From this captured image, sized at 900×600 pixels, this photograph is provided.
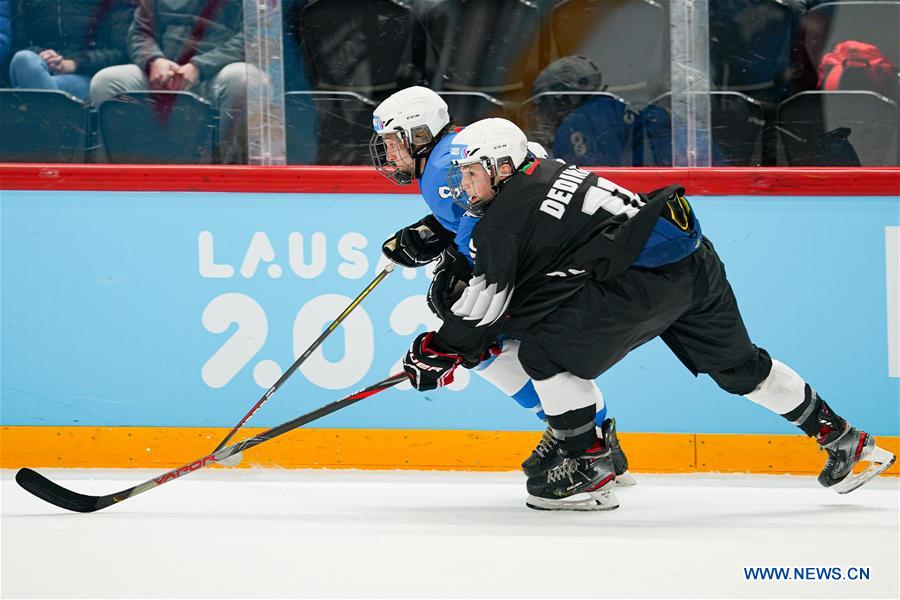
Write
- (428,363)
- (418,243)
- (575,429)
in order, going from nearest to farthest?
(428,363) → (575,429) → (418,243)

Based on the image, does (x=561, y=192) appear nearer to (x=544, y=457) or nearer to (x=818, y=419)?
(x=544, y=457)

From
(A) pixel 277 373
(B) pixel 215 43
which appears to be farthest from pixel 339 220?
(B) pixel 215 43

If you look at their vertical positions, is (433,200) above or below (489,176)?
below

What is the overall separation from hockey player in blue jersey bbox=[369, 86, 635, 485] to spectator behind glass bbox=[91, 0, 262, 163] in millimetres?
860

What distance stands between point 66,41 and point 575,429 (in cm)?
227

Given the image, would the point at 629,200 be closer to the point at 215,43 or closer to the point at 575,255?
the point at 575,255

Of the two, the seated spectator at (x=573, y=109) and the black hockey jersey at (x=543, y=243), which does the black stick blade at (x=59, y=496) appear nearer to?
the black hockey jersey at (x=543, y=243)

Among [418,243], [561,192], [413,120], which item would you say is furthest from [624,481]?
[413,120]

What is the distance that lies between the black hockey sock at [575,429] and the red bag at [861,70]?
1.62 m

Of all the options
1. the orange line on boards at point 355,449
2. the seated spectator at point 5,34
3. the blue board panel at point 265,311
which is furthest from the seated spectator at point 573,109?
the seated spectator at point 5,34

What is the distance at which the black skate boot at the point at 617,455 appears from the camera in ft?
10.4

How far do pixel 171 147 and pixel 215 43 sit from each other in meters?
0.39

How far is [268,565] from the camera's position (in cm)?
227

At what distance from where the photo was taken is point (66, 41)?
3818 millimetres
